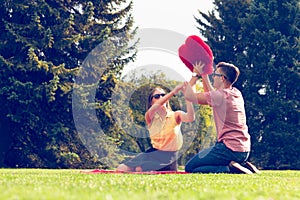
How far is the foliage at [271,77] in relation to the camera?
24.3 metres

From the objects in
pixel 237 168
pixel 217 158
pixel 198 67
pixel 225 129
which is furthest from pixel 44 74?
pixel 237 168

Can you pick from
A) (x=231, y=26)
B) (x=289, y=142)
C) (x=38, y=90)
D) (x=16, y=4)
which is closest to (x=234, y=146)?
(x=38, y=90)

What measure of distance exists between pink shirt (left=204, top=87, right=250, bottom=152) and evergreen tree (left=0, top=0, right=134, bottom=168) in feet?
38.4

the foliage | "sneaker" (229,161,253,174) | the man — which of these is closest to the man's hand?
the man

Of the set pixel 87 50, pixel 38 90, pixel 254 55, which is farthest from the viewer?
pixel 254 55

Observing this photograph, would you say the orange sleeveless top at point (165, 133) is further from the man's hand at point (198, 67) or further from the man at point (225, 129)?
the man's hand at point (198, 67)

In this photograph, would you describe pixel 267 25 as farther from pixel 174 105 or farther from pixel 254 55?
pixel 174 105

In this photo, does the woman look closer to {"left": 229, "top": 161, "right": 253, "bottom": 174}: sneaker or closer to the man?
the man

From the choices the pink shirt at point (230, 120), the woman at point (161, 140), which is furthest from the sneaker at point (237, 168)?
the woman at point (161, 140)

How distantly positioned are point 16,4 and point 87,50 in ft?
10.7

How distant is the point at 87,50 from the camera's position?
71.8 ft

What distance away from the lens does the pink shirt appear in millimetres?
8562

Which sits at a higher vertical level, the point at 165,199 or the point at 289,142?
the point at 165,199

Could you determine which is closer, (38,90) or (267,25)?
(38,90)
